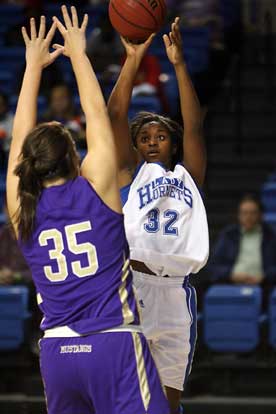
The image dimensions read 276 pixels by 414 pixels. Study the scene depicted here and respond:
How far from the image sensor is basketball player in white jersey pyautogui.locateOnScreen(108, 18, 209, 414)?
5.47 metres

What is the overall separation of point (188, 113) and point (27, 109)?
1.14 metres

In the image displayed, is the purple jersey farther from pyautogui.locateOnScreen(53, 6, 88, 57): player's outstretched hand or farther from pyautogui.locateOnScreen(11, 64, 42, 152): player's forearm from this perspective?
pyautogui.locateOnScreen(53, 6, 88, 57): player's outstretched hand

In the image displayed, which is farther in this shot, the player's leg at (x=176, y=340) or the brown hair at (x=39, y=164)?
the player's leg at (x=176, y=340)

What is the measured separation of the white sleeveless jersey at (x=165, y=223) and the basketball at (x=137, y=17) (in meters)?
0.64

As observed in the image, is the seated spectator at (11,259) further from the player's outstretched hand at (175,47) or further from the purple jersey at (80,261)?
the purple jersey at (80,261)

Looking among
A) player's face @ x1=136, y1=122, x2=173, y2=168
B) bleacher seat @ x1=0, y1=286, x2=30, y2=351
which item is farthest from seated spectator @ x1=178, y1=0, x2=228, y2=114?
player's face @ x1=136, y1=122, x2=173, y2=168

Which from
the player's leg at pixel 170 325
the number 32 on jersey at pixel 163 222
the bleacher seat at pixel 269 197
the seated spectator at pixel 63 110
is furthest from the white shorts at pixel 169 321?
the seated spectator at pixel 63 110

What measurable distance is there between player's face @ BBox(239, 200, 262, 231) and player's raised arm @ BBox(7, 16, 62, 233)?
4440mm

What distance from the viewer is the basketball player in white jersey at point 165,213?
18.0 feet

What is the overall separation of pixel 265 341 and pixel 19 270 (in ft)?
6.87

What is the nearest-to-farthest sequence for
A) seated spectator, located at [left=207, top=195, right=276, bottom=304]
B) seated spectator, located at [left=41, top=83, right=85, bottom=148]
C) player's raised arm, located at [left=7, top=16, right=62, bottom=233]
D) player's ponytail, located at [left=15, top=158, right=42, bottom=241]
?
player's ponytail, located at [left=15, top=158, right=42, bottom=241] → player's raised arm, located at [left=7, top=16, right=62, bottom=233] → seated spectator, located at [left=207, top=195, right=276, bottom=304] → seated spectator, located at [left=41, top=83, right=85, bottom=148]

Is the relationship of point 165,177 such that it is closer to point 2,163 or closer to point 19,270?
point 19,270

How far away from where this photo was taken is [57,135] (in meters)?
4.47

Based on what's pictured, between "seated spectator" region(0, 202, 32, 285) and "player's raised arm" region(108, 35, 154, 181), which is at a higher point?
"player's raised arm" region(108, 35, 154, 181)
